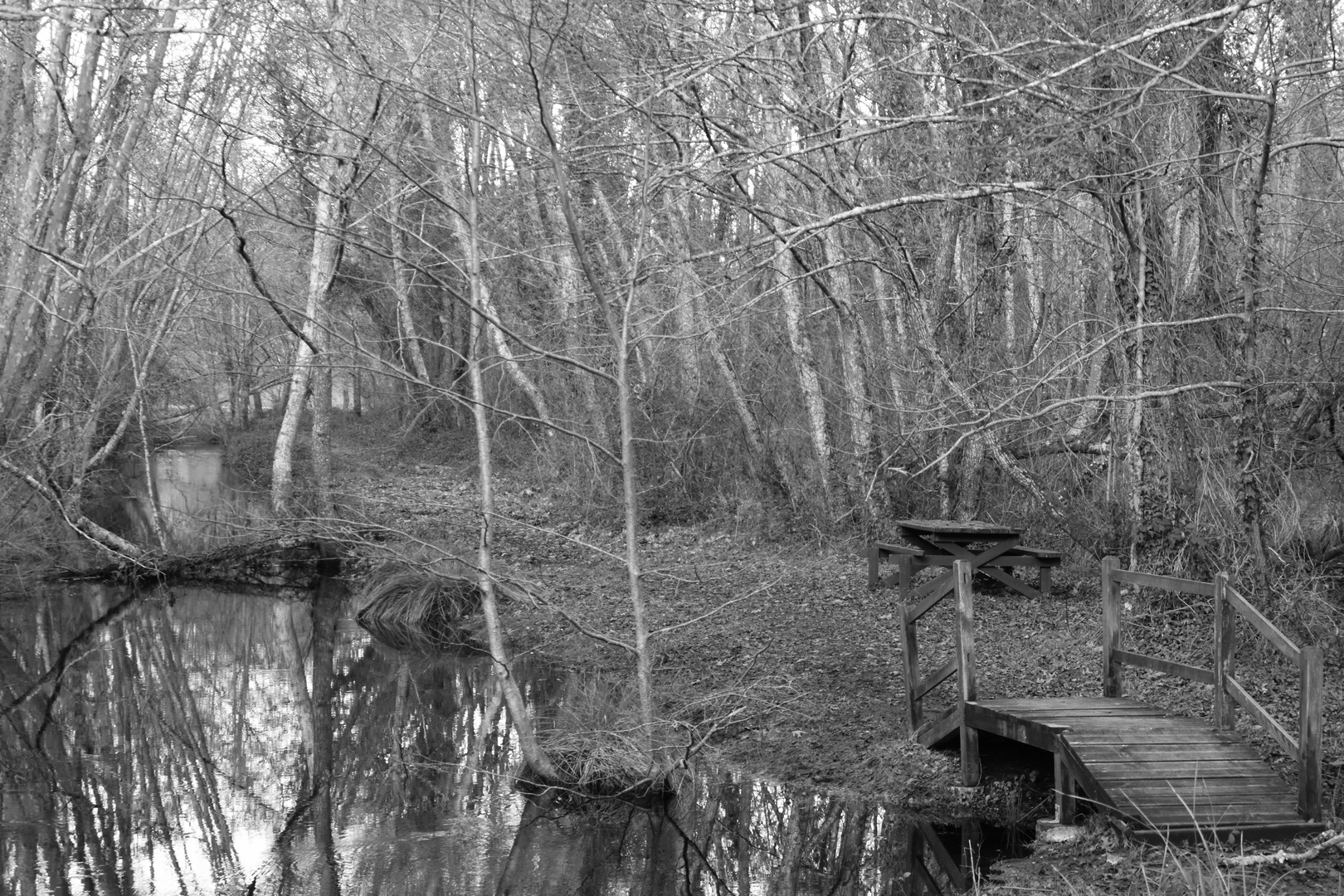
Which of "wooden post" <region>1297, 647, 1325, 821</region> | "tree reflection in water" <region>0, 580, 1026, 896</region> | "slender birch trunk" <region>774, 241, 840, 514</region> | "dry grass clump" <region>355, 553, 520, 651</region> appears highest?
"slender birch trunk" <region>774, 241, 840, 514</region>

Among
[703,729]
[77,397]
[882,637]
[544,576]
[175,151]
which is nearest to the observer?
[703,729]

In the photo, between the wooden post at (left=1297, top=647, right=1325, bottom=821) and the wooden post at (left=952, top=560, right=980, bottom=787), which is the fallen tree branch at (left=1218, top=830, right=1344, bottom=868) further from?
the wooden post at (left=952, top=560, right=980, bottom=787)

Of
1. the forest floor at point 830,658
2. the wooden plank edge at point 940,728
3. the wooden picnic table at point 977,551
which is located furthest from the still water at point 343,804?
the wooden picnic table at point 977,551

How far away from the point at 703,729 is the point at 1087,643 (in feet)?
11.5

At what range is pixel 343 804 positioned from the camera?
29.1 feet

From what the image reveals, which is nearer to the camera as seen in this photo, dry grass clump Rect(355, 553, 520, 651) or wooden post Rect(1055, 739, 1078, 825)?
wooden post Rect(1055, 739, 1078, 825)

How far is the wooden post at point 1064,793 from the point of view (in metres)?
6.95

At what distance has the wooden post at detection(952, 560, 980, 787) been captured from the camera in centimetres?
794

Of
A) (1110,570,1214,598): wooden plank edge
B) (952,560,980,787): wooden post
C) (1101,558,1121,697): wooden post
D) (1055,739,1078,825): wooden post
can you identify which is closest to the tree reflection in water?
(952,560,980,787): wooden post

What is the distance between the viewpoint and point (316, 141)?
40.0ft

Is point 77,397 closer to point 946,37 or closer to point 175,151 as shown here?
point 175,151

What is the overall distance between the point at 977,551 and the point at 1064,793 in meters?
5.32

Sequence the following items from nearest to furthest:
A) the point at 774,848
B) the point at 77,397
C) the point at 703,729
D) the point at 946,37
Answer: the point at 774,848 < the point at 946,37 < the point at 703,729 < the point at 77,397

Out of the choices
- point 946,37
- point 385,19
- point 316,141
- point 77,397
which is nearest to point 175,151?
point 77,397
